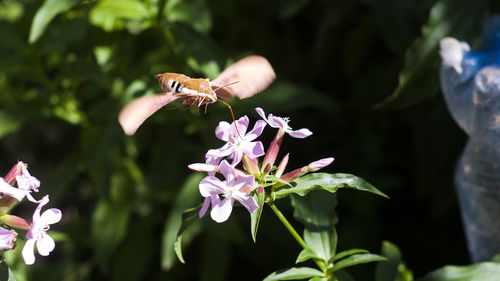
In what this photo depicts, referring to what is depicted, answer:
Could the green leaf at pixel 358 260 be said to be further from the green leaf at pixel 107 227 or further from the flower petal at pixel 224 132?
the green leaf at pixel 107 227

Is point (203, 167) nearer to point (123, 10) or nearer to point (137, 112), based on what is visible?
point (137, 112)

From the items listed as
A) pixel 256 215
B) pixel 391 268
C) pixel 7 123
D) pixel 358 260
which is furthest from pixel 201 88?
pixel 7 123

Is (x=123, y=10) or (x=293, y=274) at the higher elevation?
(x=123, y=10)

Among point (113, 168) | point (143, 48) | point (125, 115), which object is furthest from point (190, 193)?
point (125, 115)

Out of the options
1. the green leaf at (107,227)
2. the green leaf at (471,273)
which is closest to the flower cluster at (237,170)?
the green leaf at (471,273)

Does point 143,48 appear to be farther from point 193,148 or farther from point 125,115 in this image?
point 125,115

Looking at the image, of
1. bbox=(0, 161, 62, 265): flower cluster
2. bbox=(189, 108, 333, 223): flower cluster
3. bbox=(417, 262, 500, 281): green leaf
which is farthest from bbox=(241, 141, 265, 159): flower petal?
bbox=(417, 262, 500, 281): green leaf
